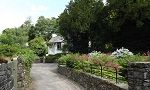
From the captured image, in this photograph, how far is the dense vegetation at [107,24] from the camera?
154 feet

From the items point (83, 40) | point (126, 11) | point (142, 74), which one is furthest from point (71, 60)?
point (83, 40)

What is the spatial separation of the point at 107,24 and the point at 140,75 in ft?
123

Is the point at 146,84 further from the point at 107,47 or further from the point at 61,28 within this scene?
the point at 61,28

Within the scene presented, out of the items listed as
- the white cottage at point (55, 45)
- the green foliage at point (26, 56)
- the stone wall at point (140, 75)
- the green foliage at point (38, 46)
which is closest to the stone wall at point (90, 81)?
the stone wall at point (140, 75)

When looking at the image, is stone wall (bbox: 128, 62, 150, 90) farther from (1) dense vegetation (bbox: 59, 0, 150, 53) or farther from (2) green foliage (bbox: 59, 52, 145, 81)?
(1) dense vegetation (bbox: 59, 0, 150, 53)

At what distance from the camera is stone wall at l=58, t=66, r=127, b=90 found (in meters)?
18.2

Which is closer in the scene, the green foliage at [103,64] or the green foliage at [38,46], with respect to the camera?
the green foliage at [103,64]

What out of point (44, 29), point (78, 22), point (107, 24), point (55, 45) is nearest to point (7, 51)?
point (107, 24)

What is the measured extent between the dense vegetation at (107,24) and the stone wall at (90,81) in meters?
16.2

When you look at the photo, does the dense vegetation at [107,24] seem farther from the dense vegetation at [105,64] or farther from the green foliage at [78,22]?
the dense vegetation at [105,64]

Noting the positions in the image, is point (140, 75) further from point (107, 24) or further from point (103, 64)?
point (107, 24)

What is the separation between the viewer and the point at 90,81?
920 inches

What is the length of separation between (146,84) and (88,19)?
137 feet

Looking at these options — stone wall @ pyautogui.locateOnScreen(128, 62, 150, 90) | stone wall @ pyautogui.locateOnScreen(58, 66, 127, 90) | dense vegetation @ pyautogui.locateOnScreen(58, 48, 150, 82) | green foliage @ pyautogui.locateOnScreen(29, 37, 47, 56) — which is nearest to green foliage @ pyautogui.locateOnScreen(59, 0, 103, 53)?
green foliage @ pyautogui.locateOnScreen(29, 37, 47, 56)
